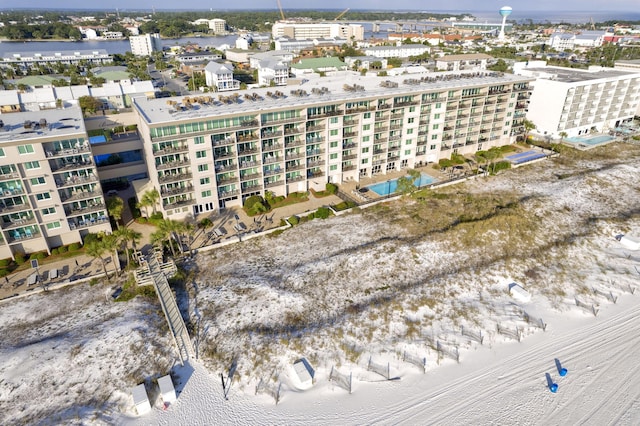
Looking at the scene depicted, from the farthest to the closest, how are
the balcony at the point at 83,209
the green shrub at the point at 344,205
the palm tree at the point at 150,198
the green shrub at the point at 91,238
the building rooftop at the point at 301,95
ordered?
1. the green shrub at the point at 344,205
2. the building rooftop at the point at 301,95
3. the palm tree at the point at 150,198
4. the balcony at the point at 83,209
5. the green shrub at the point at 91,238

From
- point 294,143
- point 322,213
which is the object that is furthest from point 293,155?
point 322,213

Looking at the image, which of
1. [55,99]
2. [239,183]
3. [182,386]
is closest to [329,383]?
[182,386]

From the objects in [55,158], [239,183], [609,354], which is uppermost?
[55,158]

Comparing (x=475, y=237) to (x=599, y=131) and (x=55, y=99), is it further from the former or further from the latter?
(x=55, y=99)

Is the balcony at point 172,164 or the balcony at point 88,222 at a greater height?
the balcony at point 172,164

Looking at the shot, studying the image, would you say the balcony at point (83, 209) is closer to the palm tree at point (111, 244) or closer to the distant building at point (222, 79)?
the palm tree at point (111, 244)

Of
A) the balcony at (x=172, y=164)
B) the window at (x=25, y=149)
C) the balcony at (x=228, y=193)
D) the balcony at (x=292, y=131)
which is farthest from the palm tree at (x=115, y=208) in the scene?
the balcony at (x=292, y=131)
